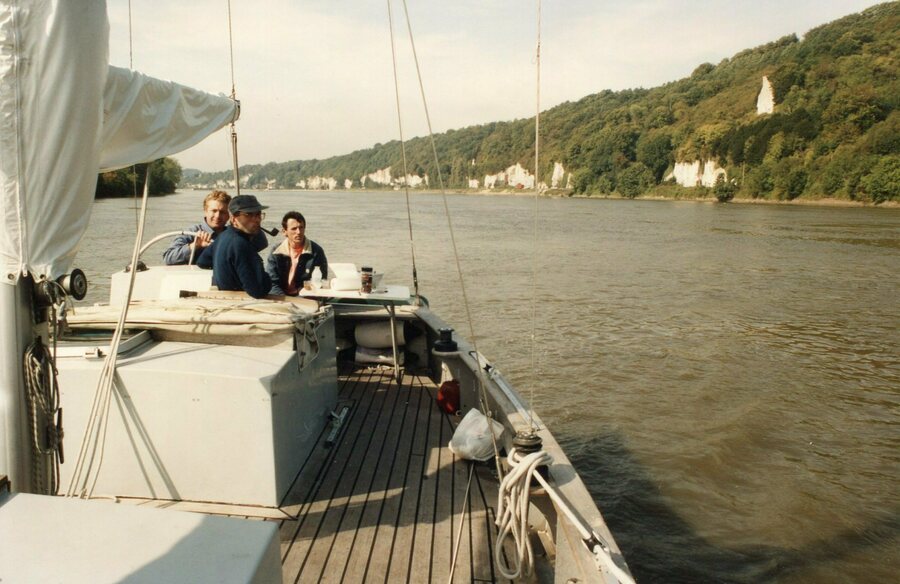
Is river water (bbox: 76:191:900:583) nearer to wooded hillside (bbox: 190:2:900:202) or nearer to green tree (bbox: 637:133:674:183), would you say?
wooded hillside (bbox: 190:2:900:202)

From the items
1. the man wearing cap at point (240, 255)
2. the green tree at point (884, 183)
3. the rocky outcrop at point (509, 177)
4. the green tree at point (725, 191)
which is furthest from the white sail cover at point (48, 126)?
the rocky outcrop at point (509, 177)

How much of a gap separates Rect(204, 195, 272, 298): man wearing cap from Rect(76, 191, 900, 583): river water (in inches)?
59.3

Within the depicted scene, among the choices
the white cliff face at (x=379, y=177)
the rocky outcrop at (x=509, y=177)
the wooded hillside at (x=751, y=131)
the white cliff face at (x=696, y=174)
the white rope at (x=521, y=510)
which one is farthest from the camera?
the white cliff face at (x=379, y=177)

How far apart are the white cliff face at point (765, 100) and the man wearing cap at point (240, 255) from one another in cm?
10194

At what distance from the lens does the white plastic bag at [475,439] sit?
13.2ft

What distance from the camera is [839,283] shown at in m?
19.8

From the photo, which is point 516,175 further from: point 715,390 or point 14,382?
point 14,382

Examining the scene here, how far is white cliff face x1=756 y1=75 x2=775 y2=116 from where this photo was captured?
93.2m

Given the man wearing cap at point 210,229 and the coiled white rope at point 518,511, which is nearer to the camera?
the coiled white rope at point 518,511

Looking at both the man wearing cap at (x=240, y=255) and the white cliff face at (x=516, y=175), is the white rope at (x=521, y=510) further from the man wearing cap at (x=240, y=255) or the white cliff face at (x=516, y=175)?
the white cliff face at (x=516, y=175)

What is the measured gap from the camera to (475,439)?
13.2 ft

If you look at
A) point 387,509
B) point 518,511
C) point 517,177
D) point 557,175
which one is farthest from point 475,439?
point 517,177

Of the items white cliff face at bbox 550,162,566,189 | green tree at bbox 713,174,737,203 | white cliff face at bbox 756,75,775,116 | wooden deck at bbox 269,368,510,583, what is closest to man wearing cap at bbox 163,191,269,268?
wooden deck at bbox 269,368,510,583

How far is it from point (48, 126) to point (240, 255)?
208 centimetres
